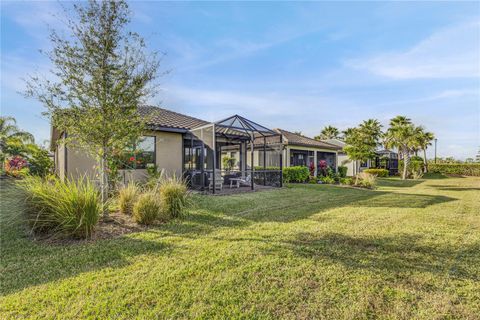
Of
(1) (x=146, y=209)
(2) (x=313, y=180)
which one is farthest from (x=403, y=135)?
(1) (x=146, y=209)

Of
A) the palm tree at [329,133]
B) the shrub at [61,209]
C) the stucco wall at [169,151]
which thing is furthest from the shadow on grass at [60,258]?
the palm tree at [329,133]

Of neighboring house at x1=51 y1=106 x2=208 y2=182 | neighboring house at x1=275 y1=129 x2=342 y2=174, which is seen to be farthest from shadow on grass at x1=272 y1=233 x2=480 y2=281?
neighboring house at x1=275 y1=129 x2=342 y2=174

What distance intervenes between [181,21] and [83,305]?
11.1 meters

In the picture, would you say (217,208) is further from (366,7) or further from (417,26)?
(417,26)

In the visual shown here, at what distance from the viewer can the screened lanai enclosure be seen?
12.2 meters

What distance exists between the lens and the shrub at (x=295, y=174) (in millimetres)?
17844

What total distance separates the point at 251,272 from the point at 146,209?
12.0 feet

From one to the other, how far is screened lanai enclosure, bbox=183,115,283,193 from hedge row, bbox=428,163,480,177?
3201 centimetres

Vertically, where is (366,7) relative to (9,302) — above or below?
above

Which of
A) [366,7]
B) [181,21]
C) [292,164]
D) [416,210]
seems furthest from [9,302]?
[292,164]

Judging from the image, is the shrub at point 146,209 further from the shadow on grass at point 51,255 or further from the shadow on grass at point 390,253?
the shadow on grass at point 390,253

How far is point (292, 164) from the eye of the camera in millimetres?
21656

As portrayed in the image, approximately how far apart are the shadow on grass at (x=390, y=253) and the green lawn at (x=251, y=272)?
2 cm

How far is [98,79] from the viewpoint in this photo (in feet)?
20.8
